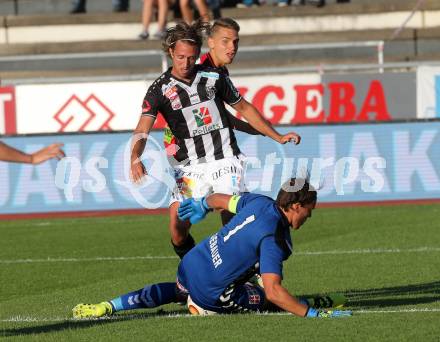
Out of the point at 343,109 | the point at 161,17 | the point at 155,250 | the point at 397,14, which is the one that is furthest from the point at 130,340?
the point at 397,14

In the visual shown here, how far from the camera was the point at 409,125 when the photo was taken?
1850cm

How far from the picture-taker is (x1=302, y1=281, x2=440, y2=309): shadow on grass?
9.34m

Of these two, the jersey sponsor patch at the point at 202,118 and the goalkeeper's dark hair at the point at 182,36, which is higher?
the goalkeeper's dark hair at the point at 182,36

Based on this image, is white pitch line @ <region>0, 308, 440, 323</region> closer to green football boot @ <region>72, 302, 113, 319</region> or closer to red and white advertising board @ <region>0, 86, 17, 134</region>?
green football boot @ <region>72, 302, 113, 319</region>

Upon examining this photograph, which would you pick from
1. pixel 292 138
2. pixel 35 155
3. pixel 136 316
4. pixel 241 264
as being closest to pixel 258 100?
pixel 292 138

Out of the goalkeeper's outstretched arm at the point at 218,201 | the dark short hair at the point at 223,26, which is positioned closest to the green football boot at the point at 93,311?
the goalkeeper's outstretched arm at the point at 218,201

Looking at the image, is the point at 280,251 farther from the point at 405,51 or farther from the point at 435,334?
the point at 405,51

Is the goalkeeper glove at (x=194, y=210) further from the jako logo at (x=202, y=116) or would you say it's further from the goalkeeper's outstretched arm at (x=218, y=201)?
the jako logo at (x=202, y=116)

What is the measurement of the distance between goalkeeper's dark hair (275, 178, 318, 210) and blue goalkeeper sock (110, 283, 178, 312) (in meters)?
1.43

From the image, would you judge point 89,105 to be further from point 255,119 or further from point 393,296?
point 393,296

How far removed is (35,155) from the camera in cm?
684

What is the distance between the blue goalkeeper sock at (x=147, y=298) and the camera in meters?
8.87

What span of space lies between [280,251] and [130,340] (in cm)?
117

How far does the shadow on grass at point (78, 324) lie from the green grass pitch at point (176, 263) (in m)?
0.01
